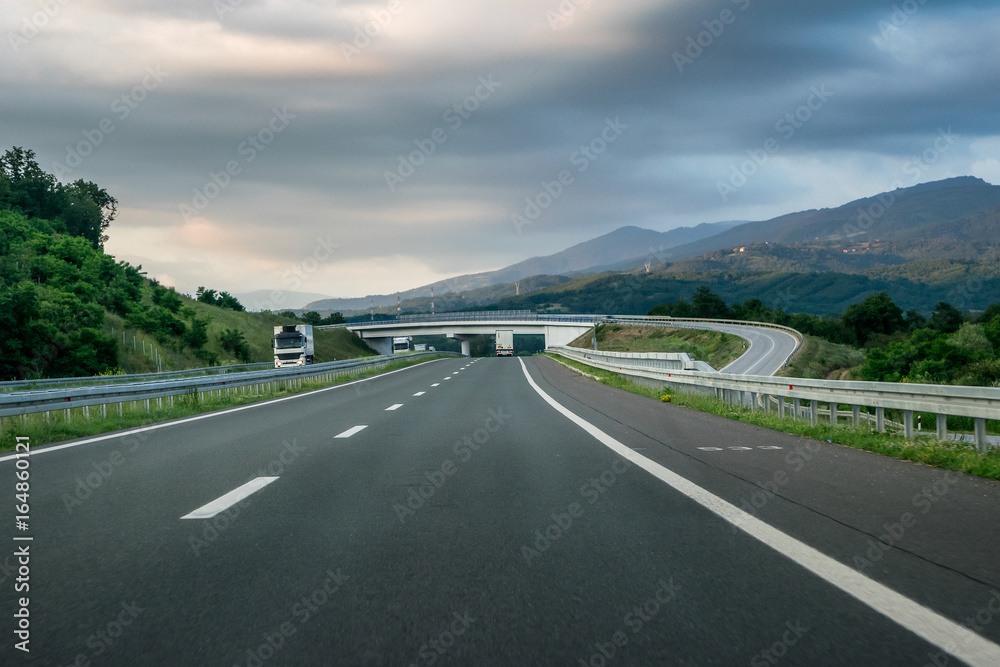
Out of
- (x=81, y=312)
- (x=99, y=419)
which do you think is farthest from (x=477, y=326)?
(x=99, y=419)

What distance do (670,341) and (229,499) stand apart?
8598 centimetres

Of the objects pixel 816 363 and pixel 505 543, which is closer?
pixel 505 543

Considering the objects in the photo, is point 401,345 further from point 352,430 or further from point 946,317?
point 352,430

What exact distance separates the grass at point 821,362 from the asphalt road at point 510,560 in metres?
50.8

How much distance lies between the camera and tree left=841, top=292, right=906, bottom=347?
114500 mm

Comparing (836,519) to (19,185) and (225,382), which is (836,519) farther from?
(19,185)

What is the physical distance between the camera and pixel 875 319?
115m

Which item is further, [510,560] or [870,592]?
[510,560]

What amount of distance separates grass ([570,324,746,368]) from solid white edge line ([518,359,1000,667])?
62.7 metres

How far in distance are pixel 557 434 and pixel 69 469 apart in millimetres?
6619

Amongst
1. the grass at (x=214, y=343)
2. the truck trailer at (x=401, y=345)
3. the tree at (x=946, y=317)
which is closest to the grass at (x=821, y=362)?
the tree at (x=946, y=317)

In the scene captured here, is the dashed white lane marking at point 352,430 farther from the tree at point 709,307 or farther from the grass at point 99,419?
the tree at point 709,307

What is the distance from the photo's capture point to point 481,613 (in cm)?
395

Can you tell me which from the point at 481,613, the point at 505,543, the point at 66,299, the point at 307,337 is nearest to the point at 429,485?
the point at 505,543
